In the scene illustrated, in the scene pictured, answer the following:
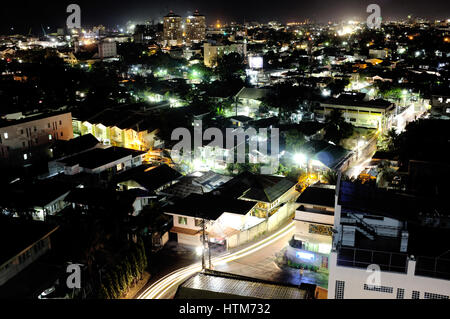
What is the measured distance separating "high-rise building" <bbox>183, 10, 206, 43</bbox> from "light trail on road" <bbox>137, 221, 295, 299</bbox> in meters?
62.0

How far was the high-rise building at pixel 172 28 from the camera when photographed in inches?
2630

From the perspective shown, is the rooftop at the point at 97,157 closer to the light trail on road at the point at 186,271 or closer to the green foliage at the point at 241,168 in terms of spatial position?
the green foliage at the point at 241,168

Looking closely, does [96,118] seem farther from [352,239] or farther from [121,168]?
[352,239]

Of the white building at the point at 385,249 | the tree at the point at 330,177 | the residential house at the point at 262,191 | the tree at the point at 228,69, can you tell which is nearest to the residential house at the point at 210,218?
the residential house at the point at 262,191

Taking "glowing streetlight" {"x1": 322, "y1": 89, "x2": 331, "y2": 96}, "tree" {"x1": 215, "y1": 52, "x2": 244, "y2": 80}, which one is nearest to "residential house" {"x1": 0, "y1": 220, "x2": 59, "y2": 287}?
"glowing streetlight" {"x1": 322, "y1": 89, "x2": 331, "y2": 96}

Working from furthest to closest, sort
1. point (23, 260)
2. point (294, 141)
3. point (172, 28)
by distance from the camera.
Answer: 1. point (172, 28)
2. point (294, 141)
3. point (23, 260)

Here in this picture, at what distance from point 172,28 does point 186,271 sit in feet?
211

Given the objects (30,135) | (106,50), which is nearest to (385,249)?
(30,135)

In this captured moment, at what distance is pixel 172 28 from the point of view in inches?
2653

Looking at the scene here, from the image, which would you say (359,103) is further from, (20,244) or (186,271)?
(20,244)

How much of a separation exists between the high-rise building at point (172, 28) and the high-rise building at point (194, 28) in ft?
3.98

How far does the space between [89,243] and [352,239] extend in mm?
5420

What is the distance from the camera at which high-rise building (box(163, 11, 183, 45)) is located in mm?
66812
